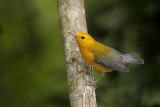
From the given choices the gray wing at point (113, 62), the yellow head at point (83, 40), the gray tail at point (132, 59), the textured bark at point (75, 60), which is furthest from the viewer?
the gray tail at point (132, 59)

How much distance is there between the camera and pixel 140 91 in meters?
4.69

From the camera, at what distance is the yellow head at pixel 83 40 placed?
4055 mm

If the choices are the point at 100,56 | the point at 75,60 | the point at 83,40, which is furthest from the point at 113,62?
the point at 75,60

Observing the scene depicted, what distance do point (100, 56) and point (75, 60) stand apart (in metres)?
0.54

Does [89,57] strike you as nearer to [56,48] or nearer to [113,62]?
[113,62]

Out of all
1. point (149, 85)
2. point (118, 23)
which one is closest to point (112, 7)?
point (118, 23)

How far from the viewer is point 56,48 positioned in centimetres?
541

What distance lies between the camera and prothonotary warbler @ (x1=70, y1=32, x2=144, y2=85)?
4.15 metres

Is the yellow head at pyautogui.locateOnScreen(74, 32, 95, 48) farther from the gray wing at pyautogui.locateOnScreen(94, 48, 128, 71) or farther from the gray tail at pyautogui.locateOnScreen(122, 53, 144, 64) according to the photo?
the gray tail at pyautogui.locateOnScreen(122, 53, 144, 64)

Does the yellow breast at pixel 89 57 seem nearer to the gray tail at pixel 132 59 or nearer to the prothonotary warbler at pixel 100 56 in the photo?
the prothonotary warbler at pixel 100 56

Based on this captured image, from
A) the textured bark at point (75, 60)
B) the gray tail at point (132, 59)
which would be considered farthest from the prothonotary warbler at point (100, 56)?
the textured bark at point (75, 60)

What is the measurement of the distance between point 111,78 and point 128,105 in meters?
0.87

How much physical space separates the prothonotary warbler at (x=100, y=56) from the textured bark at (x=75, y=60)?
11cm

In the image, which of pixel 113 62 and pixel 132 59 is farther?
pixel 132 59
